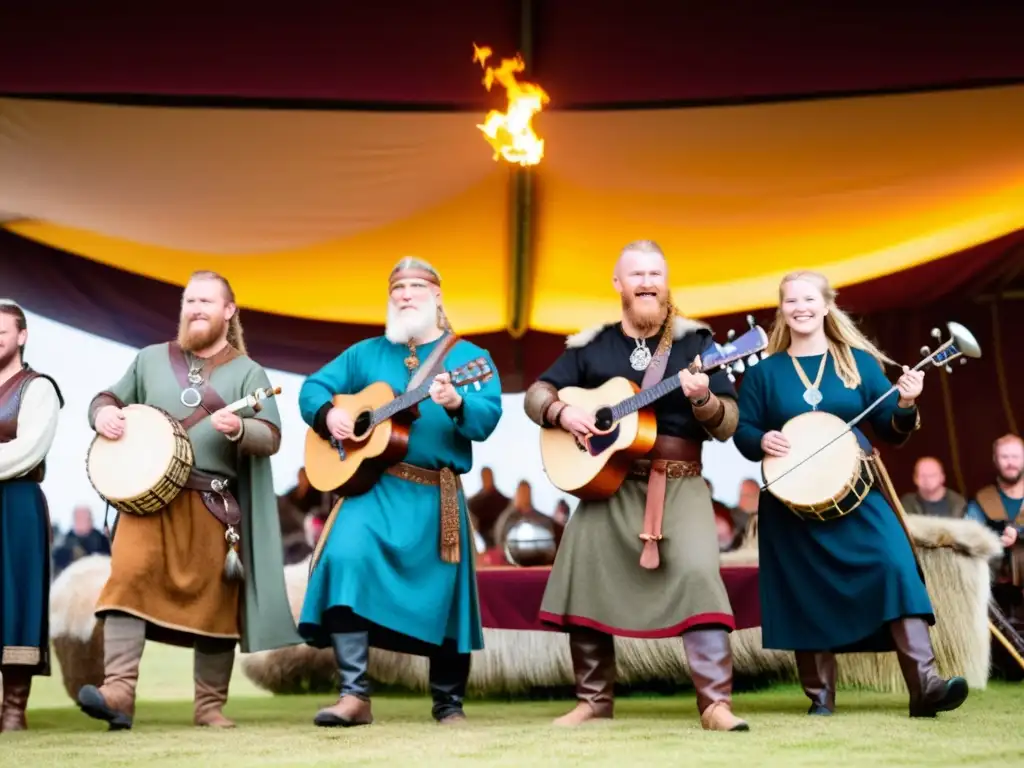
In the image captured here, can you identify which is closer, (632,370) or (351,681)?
(351,681)

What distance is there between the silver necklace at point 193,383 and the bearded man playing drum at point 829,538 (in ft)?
6.62

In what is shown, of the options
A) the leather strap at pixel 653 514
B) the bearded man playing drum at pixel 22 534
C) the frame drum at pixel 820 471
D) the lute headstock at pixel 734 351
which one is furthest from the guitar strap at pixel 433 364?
the bearded man playing drum at pixel 22 534

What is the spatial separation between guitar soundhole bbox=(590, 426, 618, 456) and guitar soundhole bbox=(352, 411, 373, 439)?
31.6 inches

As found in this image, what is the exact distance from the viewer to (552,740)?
3902 millimetres

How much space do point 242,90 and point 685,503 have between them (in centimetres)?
316

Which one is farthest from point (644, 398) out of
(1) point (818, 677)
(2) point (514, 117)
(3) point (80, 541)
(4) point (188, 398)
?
(3) point (80, 541)

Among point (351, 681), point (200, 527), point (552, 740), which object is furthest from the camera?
point (200, 527)

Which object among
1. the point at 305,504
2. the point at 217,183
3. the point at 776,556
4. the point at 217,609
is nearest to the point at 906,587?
the point at 776,556

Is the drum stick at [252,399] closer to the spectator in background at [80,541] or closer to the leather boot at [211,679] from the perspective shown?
the leather boot at [211,679]

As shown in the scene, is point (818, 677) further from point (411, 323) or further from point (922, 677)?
point (411, 323)

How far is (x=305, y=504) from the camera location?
978cm

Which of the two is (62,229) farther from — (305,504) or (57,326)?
(305,504)

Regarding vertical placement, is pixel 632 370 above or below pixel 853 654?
above

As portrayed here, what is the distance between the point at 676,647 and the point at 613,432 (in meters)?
2.13
